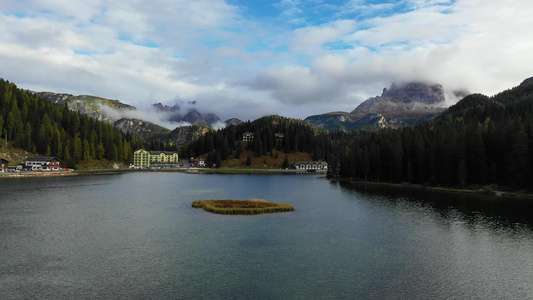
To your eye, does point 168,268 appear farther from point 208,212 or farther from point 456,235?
point 456,235

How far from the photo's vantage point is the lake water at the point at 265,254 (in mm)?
34344

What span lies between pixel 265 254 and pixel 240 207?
123ft

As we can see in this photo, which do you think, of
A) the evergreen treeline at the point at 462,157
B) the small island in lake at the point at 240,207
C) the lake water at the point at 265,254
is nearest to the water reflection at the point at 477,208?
the lake water at the point at 265,254

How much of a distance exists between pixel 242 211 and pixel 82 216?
35970 mm

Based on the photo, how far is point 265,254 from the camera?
4650cm

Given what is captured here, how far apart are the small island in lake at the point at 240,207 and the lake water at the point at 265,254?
13.5ft

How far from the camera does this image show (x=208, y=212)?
79.9 meters

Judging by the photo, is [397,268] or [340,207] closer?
[397,268]

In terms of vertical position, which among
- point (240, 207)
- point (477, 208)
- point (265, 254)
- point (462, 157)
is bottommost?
point (265, 254)

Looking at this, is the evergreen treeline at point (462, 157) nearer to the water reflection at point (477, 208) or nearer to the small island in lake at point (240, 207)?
the water reflection at point (477, 208)

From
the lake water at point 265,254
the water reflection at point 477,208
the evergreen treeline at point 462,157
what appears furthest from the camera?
the evergreen treeline at point 462,157


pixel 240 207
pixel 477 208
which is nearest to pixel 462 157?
pixel 477 208

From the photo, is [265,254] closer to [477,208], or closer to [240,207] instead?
[240,207]

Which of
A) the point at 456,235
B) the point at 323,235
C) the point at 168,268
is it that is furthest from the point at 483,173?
Result: the point at 168,268
